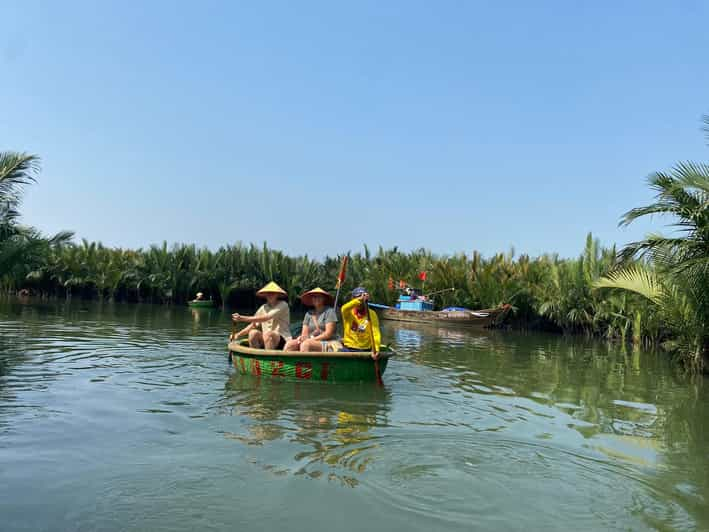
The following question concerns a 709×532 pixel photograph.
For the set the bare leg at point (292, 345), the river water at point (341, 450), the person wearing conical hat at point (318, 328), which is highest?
the person wearing conical hat at point (318, 328)

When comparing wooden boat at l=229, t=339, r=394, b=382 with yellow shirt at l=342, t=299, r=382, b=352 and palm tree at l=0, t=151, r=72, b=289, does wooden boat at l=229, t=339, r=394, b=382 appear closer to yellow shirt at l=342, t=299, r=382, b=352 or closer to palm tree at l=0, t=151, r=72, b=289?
yellow shirt at l=342, t=299, r=382, b=352

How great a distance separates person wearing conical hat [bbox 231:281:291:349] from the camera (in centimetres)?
1051

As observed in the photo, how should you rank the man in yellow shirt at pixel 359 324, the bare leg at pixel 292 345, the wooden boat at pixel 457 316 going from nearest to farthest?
the man in yellow shirt at pixel 359 324
the bare leg at pixel 292 345
the wooden boat at pixel 457 316

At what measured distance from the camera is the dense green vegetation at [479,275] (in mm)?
11711

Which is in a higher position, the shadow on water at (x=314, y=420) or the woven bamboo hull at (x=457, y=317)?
the woven bamboo hull at (x=457, y=317)

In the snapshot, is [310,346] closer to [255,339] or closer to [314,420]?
[255,339]

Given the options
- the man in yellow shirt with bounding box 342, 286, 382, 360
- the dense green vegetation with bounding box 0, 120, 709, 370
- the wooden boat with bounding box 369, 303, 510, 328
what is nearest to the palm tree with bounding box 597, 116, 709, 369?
the dense green vegetation with bounding box 0, 120, 709, 370

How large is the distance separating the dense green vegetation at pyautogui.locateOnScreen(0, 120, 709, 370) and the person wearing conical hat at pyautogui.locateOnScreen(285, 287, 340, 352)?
6.10 metres

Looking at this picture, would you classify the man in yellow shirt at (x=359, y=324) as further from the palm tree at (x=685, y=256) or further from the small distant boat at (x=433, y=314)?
the small distant boat at (x=433, y=314)

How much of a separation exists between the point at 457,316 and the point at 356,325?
53.2ft

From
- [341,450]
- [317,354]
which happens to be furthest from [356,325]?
[341,450]

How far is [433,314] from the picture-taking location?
87.1 feet

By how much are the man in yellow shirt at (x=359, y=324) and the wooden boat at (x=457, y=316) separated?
1569 centimetres

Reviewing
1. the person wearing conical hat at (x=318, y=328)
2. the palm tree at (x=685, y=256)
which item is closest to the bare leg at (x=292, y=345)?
the person wearing conical hat at (x=318, y=328)
